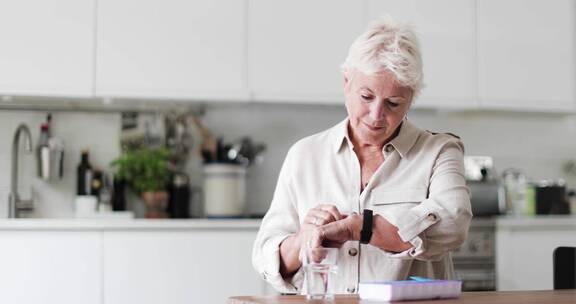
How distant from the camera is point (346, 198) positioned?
2.32 meters

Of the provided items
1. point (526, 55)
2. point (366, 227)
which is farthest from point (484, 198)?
point (366, 227)

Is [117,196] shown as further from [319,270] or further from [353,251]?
[319,270]

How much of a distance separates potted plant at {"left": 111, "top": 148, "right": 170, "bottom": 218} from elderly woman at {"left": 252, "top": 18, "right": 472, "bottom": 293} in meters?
2.12

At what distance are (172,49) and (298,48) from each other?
2.06 feet

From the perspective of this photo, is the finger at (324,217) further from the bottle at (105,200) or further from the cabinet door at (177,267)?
the bottle at (105,200)

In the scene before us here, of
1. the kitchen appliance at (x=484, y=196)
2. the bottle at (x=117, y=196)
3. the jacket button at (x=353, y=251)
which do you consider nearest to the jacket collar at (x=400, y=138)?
the jacket button at (x=353, y=251)

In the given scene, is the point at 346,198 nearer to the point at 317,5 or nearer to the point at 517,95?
the point at 317,5

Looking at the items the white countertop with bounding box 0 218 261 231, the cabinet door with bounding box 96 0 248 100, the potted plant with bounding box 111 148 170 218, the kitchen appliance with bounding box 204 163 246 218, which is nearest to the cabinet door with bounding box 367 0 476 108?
the cabinet door with bounding box 96 0 248 100

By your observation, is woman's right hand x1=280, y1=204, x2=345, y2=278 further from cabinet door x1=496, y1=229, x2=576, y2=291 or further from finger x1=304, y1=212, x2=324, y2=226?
cabinet door x1=496, y1=229, x2=576, y2=291

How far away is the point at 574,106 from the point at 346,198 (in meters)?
2.91

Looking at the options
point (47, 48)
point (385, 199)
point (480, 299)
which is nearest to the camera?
point (480, 299)

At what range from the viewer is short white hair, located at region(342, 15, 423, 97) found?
2168 mm

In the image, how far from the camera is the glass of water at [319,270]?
180cm

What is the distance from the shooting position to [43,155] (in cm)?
443
